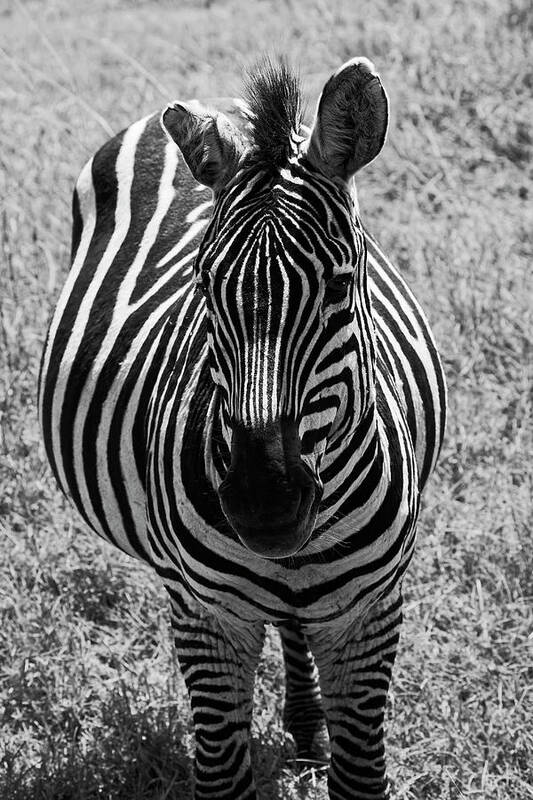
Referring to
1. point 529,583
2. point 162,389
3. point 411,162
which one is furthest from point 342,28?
point 162,389

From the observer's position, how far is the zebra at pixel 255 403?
7.98ft

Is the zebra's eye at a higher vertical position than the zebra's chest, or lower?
higher

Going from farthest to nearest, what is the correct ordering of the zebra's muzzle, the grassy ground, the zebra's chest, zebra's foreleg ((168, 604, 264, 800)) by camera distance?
the grassy ground → zebra's foreleg ((168, 604, 264, 800)) → the zebra's chest → the zebra's muzzle

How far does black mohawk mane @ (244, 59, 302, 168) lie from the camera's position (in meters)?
2.56

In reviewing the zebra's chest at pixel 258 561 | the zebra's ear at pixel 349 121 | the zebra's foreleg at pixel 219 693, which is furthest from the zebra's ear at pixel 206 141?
the zebra's foreleg at pixel 219 693

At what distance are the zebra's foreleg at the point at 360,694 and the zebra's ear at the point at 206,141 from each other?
118 centimetres

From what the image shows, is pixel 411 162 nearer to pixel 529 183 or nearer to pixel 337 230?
pixel 529 183

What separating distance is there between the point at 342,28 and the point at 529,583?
221 inches

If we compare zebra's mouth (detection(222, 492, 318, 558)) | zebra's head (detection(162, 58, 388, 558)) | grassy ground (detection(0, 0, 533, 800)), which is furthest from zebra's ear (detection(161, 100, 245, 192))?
grassy ground (detection(0, 0, 533, 800))

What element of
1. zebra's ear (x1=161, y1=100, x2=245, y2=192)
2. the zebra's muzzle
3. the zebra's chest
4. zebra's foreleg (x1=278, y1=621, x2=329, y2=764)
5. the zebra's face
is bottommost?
zebra's foreleg (x1=278, y1=621, x2=329, y2=764)

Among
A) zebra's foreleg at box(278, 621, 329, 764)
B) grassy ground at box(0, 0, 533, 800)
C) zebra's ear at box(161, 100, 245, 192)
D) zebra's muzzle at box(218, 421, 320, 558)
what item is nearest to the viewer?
zebra's muzzle at box(218, 421, 320, 558)

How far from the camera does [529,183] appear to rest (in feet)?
23.0

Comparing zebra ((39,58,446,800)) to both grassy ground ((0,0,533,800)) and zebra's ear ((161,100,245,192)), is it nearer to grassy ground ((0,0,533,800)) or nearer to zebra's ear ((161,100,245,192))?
zebra's ear ((161,100,245,192))

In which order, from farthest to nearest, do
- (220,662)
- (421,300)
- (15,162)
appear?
(15,162)
(421,300)
(220,662)
